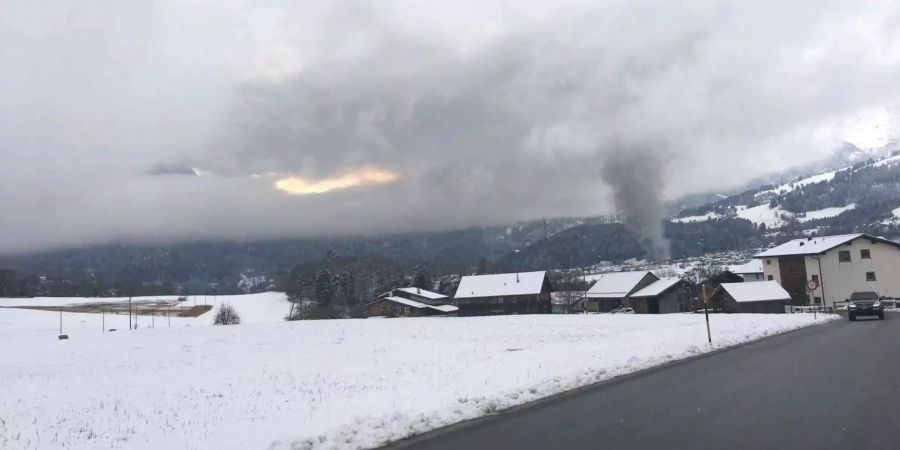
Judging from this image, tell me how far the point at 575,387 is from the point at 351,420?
253 inches

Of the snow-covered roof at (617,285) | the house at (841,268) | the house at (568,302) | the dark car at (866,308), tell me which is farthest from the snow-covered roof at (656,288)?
the dark car at (866,308)

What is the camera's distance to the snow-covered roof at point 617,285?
111 meters

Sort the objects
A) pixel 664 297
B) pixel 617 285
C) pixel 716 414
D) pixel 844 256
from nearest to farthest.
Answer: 1. pixel 716 414
2. pixel 844 256
3. pixel 664 297
4. pixel 617 285

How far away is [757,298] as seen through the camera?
247ft

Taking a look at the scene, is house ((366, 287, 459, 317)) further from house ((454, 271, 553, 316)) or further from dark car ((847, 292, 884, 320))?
dark car ((847, 292, 884, 320))

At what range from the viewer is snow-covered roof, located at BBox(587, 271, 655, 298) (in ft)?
364

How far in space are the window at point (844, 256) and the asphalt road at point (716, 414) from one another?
264 feet

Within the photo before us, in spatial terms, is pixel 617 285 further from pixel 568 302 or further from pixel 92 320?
pixel 92 320

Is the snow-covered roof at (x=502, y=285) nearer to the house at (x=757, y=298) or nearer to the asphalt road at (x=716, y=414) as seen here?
the house at (x=757, y=298)

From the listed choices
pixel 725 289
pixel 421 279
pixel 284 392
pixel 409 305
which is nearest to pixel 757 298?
pixel 725 289

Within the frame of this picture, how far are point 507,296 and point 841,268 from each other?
5381 cm

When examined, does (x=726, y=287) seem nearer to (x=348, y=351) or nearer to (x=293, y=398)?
(x=348, y=351)

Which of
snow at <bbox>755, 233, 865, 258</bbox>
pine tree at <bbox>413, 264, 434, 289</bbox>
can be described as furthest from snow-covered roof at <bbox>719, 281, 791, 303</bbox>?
pine tree at <bbox>413, 264, 434, 289</bbox>

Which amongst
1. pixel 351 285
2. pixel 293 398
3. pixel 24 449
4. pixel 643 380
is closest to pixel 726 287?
pixel 643 380
